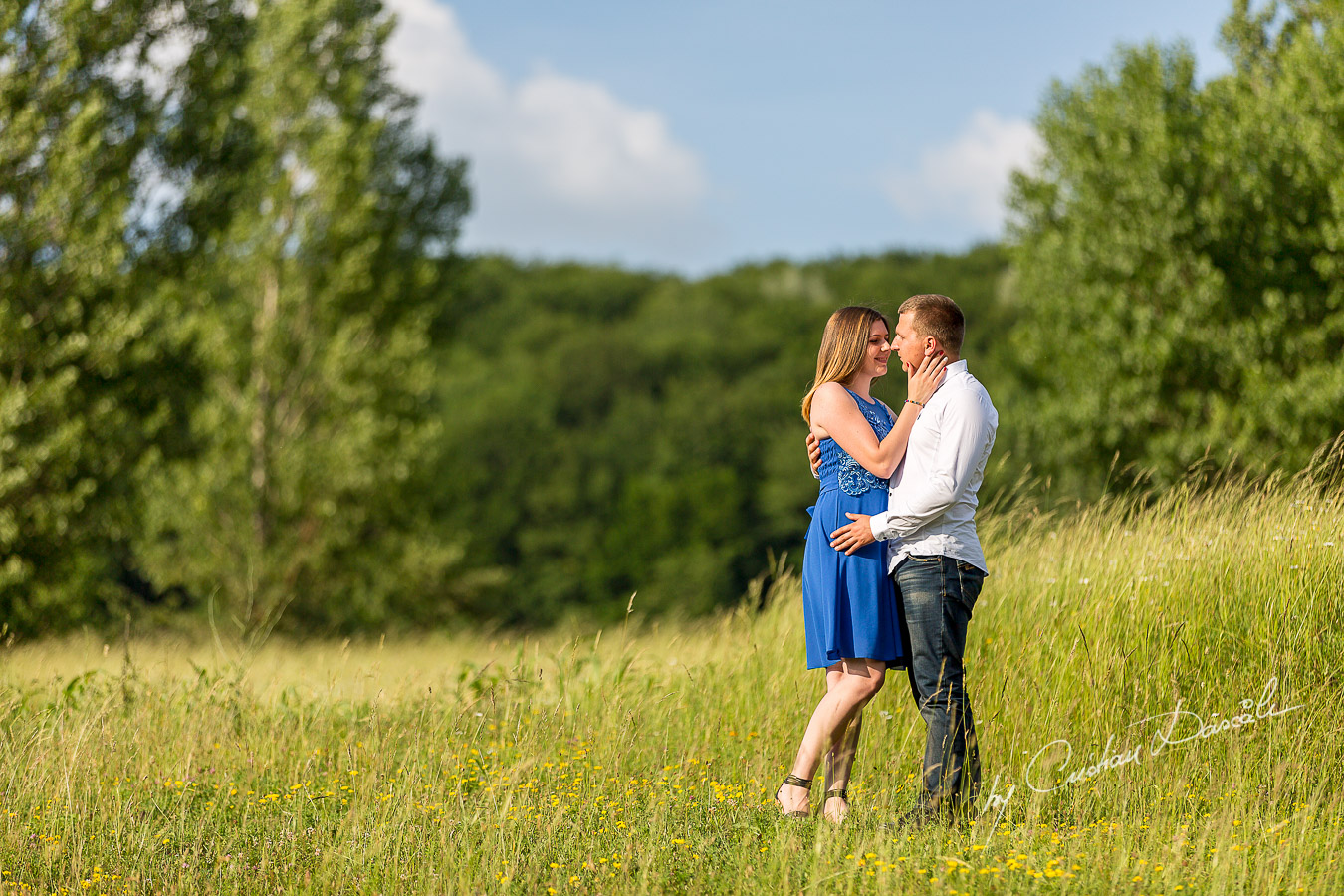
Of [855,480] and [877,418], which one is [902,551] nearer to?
[855,480]

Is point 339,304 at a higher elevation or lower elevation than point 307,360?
higher

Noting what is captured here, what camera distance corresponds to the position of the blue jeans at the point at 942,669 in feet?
12.1

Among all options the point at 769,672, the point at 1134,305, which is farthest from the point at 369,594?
the point at 769,672

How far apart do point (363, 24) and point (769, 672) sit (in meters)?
17.5

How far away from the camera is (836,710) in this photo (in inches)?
151

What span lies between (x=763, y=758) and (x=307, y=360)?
53.5 feet

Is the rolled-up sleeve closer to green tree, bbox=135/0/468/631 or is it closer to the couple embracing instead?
the couple embracing

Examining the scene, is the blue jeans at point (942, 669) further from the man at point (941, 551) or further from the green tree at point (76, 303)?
the green tree at point (76, 303)

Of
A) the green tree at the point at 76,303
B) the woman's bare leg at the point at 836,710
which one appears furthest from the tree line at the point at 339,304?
the woman's bare leg at the point at 836,710

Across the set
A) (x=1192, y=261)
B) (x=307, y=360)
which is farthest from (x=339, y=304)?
(x=1192, y=261)

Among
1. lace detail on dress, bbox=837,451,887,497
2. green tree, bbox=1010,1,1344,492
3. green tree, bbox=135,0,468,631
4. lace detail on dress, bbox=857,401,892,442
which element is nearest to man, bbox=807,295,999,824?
lace detail on dress, bbox=837,451,887,497

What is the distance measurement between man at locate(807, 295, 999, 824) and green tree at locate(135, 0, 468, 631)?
53.2 ft

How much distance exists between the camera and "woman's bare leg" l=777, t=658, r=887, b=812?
382 cm

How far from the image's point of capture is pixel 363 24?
19.4m
